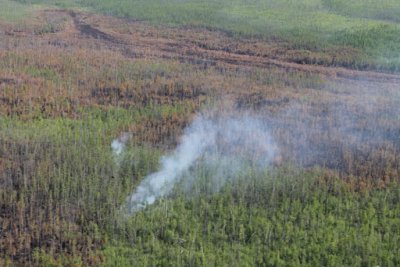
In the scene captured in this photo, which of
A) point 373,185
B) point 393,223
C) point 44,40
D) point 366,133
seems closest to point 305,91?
point 366,133

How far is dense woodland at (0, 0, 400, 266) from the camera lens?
13164 millimetres

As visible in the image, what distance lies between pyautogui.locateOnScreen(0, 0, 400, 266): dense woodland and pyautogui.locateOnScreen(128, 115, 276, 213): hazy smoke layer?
0.24 meters

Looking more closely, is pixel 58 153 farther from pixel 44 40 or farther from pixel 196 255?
pixel 44 40

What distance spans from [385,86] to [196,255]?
16.6 meters

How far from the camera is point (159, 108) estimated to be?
2181 centimetres

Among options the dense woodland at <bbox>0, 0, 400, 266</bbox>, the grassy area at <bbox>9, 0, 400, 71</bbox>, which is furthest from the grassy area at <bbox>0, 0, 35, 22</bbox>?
the dense woodland at <bbox>0, 0, 400, 266</bbox>

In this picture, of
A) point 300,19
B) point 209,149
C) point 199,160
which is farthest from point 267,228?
point 300,19

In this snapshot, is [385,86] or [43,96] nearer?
[43,96]

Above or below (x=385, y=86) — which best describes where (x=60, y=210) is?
below

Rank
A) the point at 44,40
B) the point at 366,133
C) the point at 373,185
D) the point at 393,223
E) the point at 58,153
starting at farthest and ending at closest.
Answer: the point at 44,40 < the point at 366,133 < the point at 58,153 < the point at 373,185 < the point at 393,223

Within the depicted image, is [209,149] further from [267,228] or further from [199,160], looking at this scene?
[267,228]

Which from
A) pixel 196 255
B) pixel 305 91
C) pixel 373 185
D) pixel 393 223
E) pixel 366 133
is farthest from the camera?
pixel 305 91

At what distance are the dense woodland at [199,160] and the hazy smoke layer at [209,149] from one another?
24 cm

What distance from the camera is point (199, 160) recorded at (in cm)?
Answer: 1716
